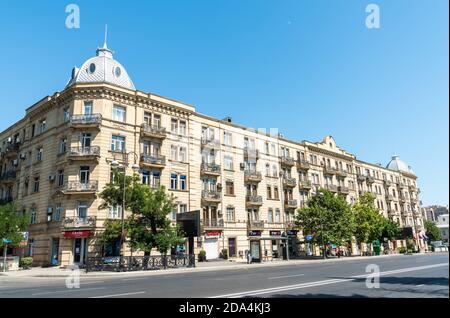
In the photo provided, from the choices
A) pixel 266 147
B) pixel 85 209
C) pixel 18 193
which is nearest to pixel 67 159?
pixel 85 209

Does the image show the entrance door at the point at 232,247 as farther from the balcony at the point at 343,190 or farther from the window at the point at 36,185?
the balcony at the point at 343,190

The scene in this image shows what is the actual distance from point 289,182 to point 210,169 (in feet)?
45.1

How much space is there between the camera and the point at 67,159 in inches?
1222

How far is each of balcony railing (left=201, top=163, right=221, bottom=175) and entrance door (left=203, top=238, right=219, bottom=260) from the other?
24.8 feet

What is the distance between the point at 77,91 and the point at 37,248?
623 inches

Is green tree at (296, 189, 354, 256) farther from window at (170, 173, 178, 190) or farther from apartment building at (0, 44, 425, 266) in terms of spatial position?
window at (170, 173, 178, 190)

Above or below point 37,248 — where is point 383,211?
above

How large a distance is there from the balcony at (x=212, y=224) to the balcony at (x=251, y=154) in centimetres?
971

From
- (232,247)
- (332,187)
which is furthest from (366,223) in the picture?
(232,247)

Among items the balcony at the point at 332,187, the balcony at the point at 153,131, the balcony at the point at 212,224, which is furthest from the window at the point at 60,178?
the balcony at the point at 332,187

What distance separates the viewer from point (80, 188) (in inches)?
1192

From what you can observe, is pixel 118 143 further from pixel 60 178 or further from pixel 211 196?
pixel 211 196

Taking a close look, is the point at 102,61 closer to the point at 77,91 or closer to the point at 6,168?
the point at 77,91

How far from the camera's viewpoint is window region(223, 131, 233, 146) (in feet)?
137
